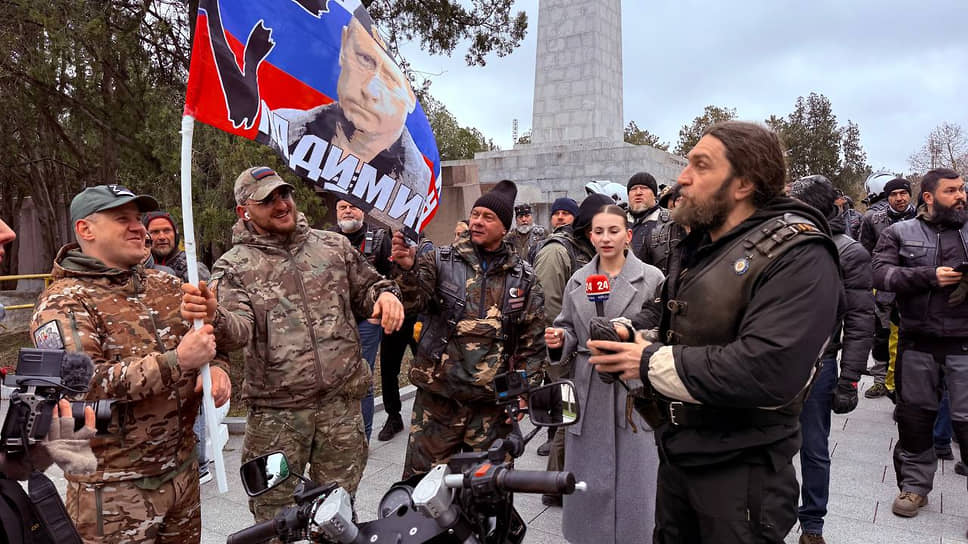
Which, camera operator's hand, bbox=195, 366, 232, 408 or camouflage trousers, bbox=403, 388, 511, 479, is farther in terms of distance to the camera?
camouflage trousers, bbox=403, 388, 511, 479

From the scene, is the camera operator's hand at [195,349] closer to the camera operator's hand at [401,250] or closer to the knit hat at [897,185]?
the camera operator's hand at [401,250]

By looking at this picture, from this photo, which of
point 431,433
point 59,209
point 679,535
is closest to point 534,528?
point 431,433

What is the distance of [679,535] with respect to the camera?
2287mm

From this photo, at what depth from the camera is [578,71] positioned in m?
16.2

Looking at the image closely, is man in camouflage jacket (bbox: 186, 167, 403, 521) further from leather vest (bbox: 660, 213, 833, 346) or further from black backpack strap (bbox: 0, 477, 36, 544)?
leather vest (bbox: 660, 213, 833, 346)

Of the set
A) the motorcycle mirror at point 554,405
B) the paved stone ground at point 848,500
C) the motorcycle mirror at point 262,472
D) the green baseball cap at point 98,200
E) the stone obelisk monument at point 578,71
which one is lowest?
the paved stone ground at point 848,500

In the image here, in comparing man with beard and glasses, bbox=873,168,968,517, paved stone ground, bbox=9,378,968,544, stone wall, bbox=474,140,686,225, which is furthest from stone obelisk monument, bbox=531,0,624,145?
man with beard and glasses, bbox=873,168,968,517

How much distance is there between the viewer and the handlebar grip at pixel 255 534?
1.54 meters

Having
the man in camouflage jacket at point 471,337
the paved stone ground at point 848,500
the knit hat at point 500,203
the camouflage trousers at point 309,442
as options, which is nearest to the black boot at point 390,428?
the paved stone ground at point 848,500

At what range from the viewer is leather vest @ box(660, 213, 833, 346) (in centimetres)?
196

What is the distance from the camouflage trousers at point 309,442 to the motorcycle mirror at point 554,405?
5.73 ft

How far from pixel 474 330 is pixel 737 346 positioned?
1924 millimetres

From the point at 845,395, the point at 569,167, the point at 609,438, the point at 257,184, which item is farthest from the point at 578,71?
the point at 257,184

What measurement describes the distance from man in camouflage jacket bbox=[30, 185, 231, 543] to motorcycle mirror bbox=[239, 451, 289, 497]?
35.0 inches
